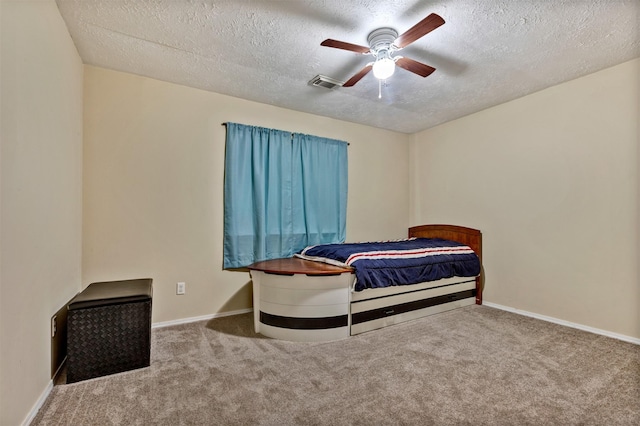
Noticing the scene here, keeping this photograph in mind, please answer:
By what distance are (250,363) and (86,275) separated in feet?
→ 5.67

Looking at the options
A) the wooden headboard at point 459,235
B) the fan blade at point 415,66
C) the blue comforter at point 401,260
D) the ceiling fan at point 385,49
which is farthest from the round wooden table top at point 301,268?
the wooden headboard at point 459,235

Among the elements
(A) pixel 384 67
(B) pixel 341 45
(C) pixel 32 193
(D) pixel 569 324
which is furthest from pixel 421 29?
(D) pixel 569 324

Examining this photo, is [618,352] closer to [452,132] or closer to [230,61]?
[452,132]

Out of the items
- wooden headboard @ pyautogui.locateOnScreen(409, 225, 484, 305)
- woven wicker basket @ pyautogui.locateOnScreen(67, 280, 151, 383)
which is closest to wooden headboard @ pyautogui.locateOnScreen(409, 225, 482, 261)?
wooden headboard @ pyautogui.locateOnScreen(409, 225, 484, 305)

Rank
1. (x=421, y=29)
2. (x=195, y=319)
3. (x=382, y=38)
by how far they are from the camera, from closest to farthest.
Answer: (x=421, y=29)
(x=382, y=38)
(x=195, y=319)

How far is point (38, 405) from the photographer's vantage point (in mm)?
1659

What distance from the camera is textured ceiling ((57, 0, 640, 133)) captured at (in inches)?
77.6

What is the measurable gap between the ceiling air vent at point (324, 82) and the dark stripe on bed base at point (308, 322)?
2214mm

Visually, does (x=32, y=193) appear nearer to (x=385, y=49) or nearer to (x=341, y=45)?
(x=341, y=45)

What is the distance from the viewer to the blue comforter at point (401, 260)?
2779 millimetres

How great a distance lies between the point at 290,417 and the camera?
163 cm

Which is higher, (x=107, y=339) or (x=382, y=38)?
(x=382, y=38)

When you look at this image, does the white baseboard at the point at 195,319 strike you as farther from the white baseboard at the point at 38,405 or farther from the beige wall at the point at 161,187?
the white baseboard at the point at 38,405

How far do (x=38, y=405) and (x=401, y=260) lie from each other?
278 cm
